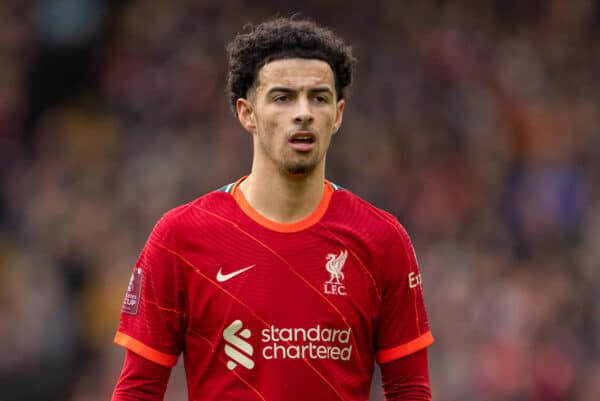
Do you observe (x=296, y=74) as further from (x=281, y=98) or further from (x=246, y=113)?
(x=246, y=113)

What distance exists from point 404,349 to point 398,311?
0.45 ft

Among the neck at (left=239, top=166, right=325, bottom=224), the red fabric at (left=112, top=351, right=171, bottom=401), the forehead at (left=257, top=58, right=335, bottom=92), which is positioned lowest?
the red fabric at (left=112, top=351, right=171, bottom=401)

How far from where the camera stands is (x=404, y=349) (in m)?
4.59

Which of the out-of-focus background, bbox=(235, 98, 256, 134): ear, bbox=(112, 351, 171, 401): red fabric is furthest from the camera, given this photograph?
the out-of-focus background

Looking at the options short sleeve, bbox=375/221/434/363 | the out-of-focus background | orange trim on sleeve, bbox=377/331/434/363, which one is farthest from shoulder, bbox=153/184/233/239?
the out-of-focus background

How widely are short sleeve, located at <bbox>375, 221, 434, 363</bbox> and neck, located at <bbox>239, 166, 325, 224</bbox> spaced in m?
0.34

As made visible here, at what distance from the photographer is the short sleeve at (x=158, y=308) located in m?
4.52

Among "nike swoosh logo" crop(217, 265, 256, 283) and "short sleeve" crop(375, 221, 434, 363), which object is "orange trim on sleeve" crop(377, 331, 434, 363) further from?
"nike swoosh logo" crop(217, 265, 256, 283)

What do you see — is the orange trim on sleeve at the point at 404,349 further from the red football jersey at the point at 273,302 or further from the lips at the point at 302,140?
the lips at the point at 302,140

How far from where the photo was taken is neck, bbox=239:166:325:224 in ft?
15.0

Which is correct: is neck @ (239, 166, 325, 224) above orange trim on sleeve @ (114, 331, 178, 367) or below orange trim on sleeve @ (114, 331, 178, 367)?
above

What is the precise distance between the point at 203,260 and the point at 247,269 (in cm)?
16

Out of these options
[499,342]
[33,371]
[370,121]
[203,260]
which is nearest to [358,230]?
[203,260]

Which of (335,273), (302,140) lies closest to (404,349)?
(335,273)
